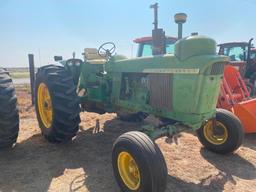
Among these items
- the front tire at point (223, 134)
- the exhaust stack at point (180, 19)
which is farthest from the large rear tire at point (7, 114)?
the front tire at point (223, 134)

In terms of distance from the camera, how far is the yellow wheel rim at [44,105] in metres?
4.97

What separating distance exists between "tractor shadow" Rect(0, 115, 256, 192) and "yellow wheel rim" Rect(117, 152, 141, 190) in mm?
249

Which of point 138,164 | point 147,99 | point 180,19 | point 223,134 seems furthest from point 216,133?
point 138,164

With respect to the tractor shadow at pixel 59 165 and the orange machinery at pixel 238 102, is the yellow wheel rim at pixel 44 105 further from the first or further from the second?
the orange machinery at pixel 238 102

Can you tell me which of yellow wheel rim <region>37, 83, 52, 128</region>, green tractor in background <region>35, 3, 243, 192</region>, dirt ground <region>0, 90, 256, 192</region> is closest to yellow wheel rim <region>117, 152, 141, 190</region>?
green tractor in background <region>35, 3, 243, 192</region>

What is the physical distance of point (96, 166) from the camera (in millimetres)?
4023

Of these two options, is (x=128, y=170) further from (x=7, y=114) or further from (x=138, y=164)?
(x=7, y=114)

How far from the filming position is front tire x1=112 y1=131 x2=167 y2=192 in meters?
2.89

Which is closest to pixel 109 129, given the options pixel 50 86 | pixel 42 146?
pixel 42 146

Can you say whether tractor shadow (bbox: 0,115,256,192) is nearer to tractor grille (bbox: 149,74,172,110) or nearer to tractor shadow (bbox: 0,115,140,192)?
tractor shadow (bbox: 0,115,140,192)

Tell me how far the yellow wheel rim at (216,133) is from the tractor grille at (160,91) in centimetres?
123

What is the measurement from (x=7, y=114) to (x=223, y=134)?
3.46m

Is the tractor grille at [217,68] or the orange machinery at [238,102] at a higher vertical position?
the tractor grille at [217,68]

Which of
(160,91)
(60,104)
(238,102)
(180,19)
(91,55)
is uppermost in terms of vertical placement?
(180,19)
